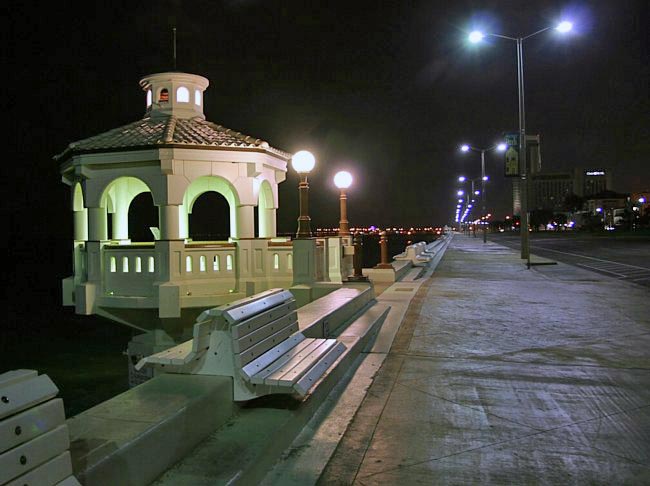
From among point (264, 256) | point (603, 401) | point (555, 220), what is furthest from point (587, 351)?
point (555, 220)

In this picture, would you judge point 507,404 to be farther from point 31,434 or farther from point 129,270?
point 129,270

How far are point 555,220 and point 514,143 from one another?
15839 centimetres

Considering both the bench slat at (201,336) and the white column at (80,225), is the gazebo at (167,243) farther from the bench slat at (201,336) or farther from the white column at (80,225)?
the bench slat at (201,336)

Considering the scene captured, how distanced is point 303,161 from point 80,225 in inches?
285

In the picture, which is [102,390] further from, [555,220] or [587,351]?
[555,220]

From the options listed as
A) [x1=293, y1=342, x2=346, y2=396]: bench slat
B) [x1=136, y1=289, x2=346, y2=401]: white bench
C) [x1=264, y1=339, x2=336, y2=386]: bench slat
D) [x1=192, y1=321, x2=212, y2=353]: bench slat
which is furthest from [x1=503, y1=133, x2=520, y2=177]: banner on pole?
[x1=192, y1=321, x2=212, y2=353]: bench slat

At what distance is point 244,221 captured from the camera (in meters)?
14.1

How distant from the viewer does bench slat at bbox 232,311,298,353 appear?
13.5 ft

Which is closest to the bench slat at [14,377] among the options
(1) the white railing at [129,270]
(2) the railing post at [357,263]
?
(1) the white railing at [129,270]

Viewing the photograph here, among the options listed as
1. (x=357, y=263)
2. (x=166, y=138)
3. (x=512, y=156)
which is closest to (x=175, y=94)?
(x=166, y=138)

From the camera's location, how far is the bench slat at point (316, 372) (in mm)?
4211

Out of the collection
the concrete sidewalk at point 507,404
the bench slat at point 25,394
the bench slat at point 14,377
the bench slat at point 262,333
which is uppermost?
the bench slat at point 14,377

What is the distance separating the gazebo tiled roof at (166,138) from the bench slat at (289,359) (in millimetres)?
8427

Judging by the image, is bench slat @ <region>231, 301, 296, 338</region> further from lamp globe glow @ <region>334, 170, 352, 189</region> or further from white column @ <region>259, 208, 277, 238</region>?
white column @ <region>259, 208, 277, 238</region>
